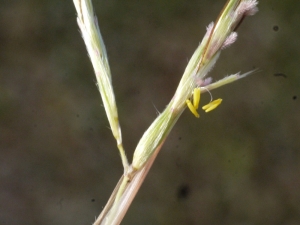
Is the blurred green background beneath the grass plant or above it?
beneath

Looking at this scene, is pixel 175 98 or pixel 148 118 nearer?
pixel 175 98

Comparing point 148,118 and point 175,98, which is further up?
point 175,98

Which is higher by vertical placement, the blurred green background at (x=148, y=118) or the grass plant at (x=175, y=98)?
the grass plant at (x=175, y=98)

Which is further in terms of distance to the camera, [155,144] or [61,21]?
[61,21]

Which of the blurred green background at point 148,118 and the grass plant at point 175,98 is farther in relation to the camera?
the blurred green background at point 148,118

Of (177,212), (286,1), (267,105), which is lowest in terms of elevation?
(177,212)

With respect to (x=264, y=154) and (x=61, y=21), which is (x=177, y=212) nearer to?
(x=264, y=154)

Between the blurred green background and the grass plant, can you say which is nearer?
the grass plant

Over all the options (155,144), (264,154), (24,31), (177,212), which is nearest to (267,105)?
(264,154)
